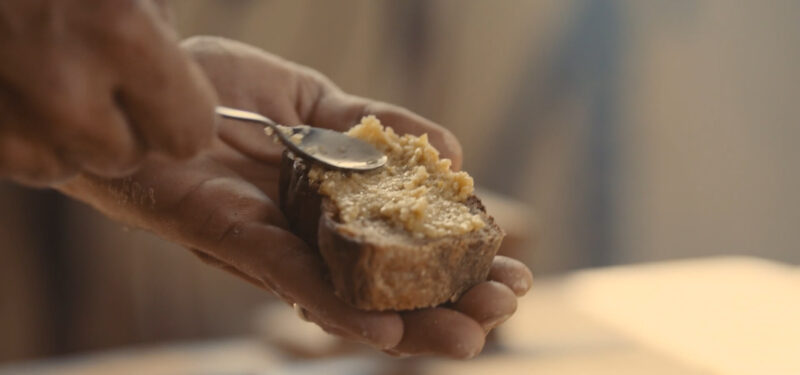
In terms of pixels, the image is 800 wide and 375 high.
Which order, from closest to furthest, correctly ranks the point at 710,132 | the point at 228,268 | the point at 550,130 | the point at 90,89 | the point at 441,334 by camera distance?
1. the point at 90,89
2. the point at 441,334
3. the point at 228,268
4. the point at 550,130
5. the point at 710,132

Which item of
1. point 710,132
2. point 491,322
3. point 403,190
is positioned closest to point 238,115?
point 403,190

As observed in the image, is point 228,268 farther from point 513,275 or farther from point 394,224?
point 513,275

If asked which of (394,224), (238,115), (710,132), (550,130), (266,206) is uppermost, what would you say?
(238,115)

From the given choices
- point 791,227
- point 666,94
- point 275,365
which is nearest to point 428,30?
point 666,94

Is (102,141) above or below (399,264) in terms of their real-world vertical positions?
above

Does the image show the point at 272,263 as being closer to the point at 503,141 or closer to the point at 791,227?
the point at 503,141

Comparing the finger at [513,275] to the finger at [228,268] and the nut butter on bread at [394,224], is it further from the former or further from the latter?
the finger at [228,268]
